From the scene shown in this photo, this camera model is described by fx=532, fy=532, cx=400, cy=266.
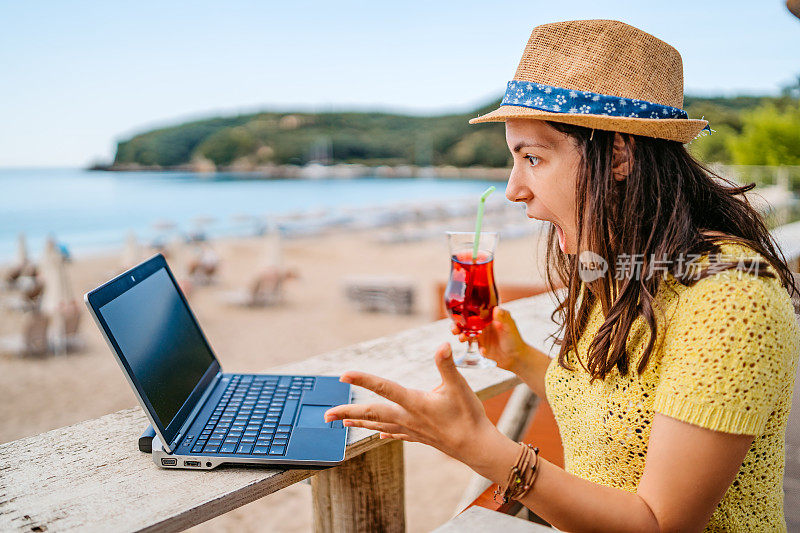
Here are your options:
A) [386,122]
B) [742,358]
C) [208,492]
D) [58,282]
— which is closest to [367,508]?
[208,492]

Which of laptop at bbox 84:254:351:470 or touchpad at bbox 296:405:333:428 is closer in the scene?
laptop at bbox 84:254:351:470

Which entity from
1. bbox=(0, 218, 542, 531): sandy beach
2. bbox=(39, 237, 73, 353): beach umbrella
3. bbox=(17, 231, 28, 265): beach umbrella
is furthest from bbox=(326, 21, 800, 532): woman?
bbox=(17, 231, 28, 265): beach umbrella

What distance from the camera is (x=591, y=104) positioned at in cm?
87

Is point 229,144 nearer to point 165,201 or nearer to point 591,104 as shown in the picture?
point 165,201

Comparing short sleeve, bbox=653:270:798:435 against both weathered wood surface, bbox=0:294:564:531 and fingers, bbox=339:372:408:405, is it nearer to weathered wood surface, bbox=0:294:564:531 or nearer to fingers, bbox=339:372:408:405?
fingers, bbox=339:372:408:405

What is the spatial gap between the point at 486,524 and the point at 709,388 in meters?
0.37

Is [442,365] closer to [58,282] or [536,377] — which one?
[536,377]

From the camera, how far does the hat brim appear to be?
846 millimetres

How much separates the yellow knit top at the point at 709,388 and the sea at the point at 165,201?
12.6 meters

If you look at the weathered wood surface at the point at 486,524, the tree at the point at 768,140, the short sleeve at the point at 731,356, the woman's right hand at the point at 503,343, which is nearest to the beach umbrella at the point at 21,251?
the woman's right hand at the point at 503,343

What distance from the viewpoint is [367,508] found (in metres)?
1.20

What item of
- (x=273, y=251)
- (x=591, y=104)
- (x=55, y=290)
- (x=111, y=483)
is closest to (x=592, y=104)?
(x=591, y=104)

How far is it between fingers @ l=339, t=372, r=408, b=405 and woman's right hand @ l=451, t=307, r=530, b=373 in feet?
2.01

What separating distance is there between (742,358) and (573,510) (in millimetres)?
315
